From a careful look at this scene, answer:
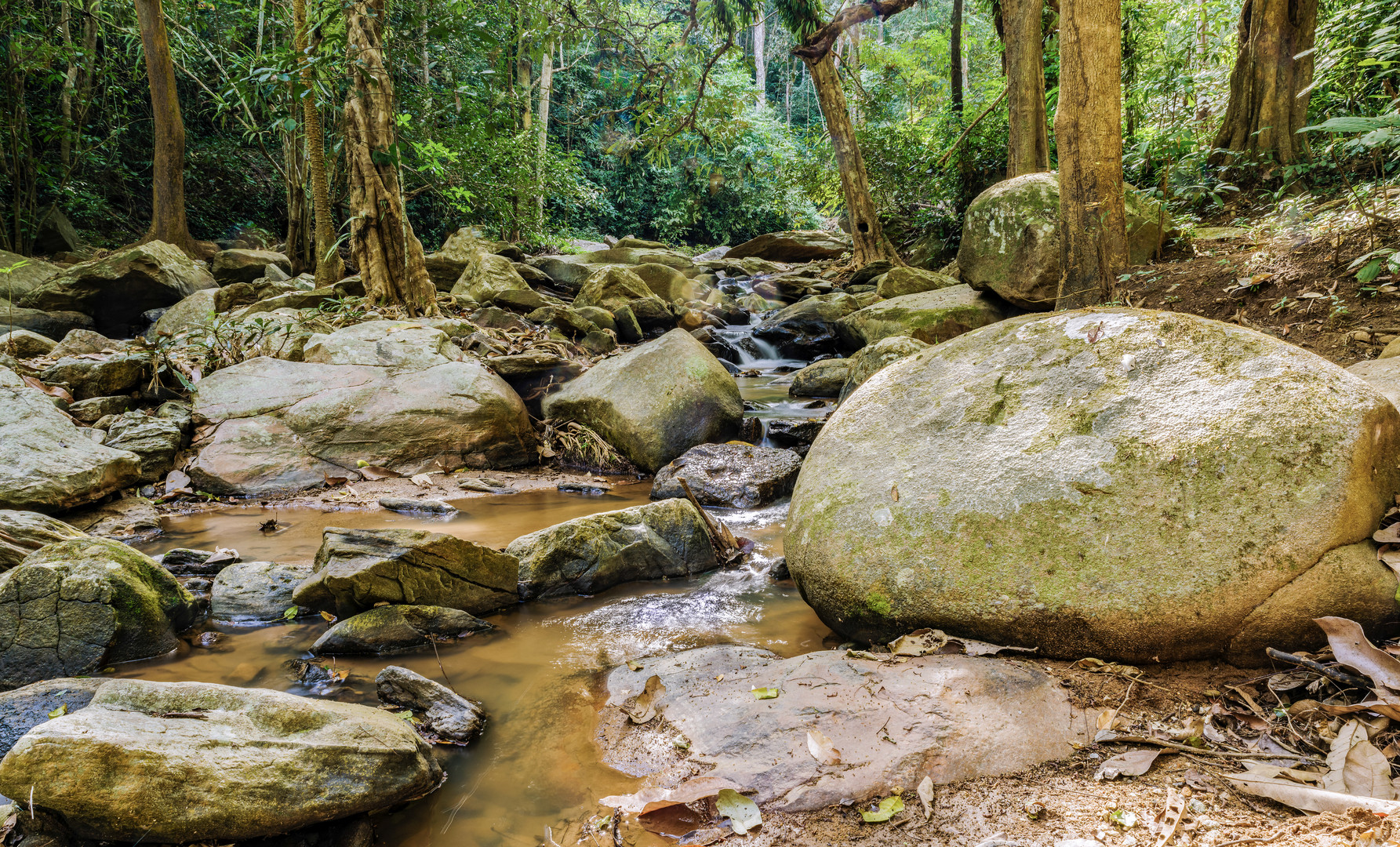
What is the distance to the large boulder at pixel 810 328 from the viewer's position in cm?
942

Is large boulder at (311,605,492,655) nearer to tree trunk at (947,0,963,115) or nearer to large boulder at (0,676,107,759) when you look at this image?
large boulder at (0,676,107,759)

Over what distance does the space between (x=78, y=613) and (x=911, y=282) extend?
8.31 metres

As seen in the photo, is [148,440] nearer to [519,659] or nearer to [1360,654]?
[519,659]

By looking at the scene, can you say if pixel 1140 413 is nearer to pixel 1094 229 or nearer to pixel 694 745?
pixel 694 745

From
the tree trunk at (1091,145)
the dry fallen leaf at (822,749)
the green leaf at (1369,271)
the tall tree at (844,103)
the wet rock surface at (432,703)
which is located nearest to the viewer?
the dry fallen leaf at (822,749)

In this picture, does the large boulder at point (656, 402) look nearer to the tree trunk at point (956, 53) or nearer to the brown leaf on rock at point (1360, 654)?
the brown leaf on rock at point (1360, 654)

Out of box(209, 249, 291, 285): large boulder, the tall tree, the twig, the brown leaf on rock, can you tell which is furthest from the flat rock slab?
box(209, 249, 291, 285): large boulder

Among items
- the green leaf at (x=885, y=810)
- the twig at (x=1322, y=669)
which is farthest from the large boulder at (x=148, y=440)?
the twig at (x=1322, y=669)

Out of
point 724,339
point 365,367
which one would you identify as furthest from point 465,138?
point 365,367

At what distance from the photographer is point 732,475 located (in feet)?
16.6

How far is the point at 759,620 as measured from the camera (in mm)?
3221

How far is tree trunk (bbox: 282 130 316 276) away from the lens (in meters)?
10.8

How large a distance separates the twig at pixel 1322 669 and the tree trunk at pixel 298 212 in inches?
485

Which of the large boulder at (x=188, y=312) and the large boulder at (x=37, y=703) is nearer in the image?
the large boulder at (x=37, y=703)
